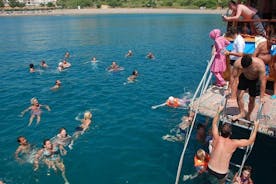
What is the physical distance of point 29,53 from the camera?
3784 cm

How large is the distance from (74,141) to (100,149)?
1.54 meters

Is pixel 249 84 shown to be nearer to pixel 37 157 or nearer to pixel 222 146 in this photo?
pixel 222 146

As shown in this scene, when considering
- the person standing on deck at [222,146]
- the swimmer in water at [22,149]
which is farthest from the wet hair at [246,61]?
A: the swimmer in water at [22,149]

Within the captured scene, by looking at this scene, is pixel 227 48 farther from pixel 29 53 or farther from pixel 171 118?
pixel 29 53

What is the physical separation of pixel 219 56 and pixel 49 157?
8.65 meters

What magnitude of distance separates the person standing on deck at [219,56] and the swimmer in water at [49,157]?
25.5 ft

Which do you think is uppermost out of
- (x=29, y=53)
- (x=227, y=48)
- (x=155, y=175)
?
(x=227, y=48)

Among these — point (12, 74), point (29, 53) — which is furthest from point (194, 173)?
point (29, 53)

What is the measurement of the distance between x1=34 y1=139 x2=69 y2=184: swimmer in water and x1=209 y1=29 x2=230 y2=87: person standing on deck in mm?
7765

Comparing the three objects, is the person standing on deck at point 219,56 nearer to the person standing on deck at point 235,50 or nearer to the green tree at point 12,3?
the person standing on deck at point 235,50

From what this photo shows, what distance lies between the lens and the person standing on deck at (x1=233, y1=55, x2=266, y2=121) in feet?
27.1

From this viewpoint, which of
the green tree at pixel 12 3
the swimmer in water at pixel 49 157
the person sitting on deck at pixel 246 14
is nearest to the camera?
the person sitting on deck at pixel 246 14

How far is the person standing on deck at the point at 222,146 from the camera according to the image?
7.84 m

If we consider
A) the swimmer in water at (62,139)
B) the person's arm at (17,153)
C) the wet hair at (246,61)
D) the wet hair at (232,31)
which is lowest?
the person's arm at (17,153)
